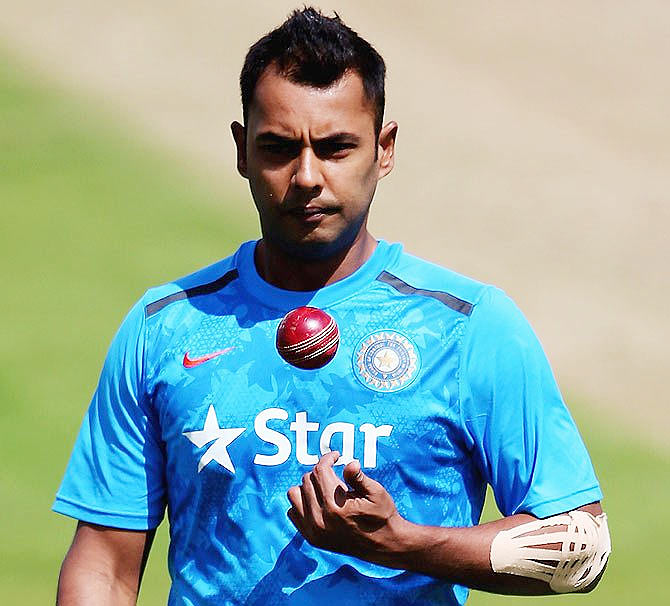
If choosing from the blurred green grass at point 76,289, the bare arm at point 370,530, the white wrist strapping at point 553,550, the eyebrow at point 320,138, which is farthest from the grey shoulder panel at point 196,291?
the blurred green grass at point 76,289

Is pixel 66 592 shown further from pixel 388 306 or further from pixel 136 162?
pixel 136 162

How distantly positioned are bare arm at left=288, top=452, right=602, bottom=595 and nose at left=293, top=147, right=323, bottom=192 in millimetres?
631

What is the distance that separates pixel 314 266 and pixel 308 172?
0.91 ft

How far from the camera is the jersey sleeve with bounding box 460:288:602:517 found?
3.26 meters

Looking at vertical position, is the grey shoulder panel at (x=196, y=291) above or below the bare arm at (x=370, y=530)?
above

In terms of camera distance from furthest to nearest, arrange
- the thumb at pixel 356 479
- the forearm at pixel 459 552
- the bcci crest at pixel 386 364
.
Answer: the bcci crest at pixel 386 364, the forearm at pixel 459 552, the thumb at pixel 356 479

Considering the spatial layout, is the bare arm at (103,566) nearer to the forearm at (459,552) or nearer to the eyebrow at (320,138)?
the forearm at (459,552)

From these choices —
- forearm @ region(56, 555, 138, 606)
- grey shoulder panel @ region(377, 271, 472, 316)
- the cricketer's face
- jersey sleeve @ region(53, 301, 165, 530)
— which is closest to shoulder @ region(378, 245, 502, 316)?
grey shoulder panel @ region(377, 271, 472, 316)

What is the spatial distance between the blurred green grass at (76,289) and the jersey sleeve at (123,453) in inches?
142

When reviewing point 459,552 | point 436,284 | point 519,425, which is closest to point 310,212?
point 436,284

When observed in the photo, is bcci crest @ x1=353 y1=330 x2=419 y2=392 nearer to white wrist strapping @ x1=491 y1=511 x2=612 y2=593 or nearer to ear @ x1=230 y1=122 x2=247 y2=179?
white wrist strapping @ x1=491 y1=511 x2=612 y2=593

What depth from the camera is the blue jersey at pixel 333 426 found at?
3293mm
